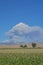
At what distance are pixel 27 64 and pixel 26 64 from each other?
0.17 m

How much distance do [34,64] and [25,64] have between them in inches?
50.6

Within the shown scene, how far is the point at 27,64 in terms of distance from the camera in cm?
3350

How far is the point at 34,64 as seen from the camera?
3353cm

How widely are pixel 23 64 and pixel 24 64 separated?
16 centimetres

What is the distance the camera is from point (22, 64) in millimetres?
33594

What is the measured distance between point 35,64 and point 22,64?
185cm

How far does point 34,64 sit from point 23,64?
1570 mm

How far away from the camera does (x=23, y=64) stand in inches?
1323

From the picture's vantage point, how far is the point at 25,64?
33.5 m

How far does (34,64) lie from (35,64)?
0.14 metres

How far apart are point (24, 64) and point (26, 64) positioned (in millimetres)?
293

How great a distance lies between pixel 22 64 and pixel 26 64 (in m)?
0.57

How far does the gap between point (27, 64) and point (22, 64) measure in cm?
72

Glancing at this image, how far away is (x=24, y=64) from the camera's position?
110 feet
